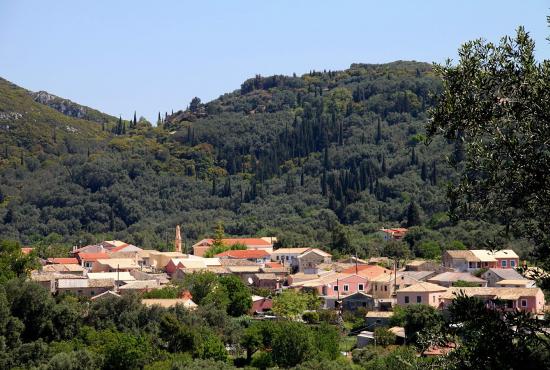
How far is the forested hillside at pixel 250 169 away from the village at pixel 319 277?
20.8 feet

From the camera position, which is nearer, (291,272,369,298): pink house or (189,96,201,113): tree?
(291,272,369,298): pink house

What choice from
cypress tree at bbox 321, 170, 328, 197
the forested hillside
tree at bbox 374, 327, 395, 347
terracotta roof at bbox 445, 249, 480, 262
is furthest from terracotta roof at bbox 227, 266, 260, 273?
cypress tree at bbox 321, 170, 328, 197

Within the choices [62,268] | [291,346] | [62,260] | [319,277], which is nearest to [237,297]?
[319,277]

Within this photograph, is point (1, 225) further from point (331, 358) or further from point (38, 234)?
point (331, 358)

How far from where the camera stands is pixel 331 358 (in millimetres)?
42781

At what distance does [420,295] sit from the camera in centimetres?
5394

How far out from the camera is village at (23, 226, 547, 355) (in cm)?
5309

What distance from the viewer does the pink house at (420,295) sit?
5378cm

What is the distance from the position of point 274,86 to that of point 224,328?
5997 inches

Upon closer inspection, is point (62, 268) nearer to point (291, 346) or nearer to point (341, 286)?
point (341, 286)

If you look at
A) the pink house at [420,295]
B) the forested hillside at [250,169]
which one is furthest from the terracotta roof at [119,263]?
the pink house at [420,295]

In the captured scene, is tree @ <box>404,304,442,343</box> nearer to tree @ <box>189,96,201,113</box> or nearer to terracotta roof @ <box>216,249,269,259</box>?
terracotta roof @ <box>216,249,269,259</box>

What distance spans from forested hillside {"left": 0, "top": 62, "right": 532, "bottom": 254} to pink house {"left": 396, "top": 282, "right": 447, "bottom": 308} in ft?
55.8

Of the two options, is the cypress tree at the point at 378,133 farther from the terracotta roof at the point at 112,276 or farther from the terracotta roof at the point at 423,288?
the terracotta roof at the point at 423,288
